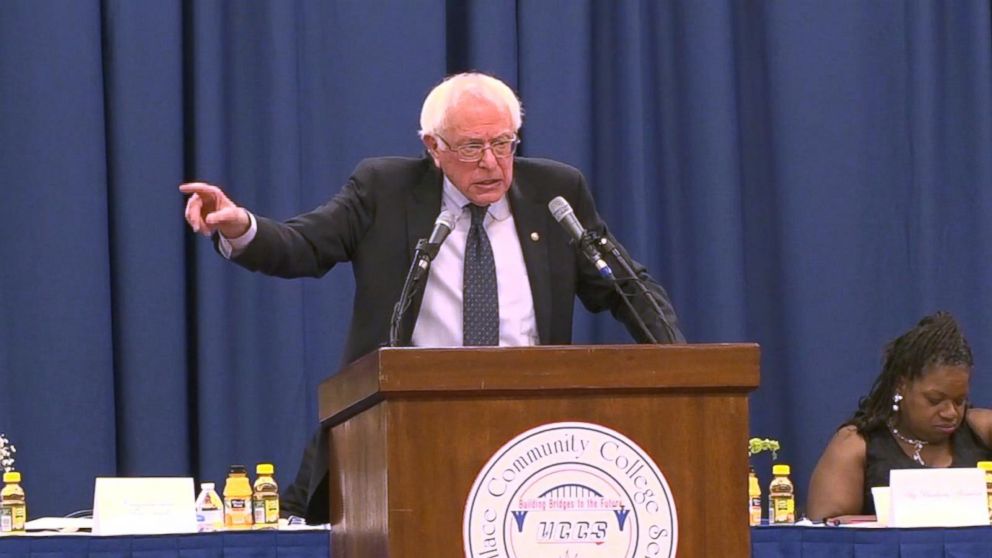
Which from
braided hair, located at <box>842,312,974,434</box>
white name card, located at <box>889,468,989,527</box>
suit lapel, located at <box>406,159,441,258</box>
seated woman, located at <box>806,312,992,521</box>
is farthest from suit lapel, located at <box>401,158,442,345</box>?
braided hair, located at <box>842,312,974,434</box>

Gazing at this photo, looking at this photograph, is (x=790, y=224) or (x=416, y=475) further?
(x=790, y=224)

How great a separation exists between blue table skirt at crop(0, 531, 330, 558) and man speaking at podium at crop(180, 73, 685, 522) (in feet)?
1.10

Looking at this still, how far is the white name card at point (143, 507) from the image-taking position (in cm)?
403

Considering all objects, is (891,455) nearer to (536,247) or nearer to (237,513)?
(237,513)

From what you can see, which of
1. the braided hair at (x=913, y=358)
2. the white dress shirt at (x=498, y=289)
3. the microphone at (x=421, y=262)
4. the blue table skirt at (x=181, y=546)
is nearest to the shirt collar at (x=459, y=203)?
the white dress shirt at (x=498, y=289)

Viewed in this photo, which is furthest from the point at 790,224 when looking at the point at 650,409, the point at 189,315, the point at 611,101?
the point at 650,409

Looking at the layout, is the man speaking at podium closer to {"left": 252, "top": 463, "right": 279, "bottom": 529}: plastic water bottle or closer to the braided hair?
{"left": 252, "top": 463, "right": 279, "bottom": 529}: plastic water bottle

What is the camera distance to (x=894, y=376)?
18.0 feet

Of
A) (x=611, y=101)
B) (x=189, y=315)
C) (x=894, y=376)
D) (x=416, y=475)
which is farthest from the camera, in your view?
(x=611, y=101)

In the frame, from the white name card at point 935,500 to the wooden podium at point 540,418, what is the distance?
187cm

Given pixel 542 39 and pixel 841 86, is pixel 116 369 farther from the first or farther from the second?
pixel 841 86

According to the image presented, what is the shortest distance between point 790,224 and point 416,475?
13.6 ft

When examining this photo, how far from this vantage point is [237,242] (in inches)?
130

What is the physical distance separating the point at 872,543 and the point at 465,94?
1505mm
